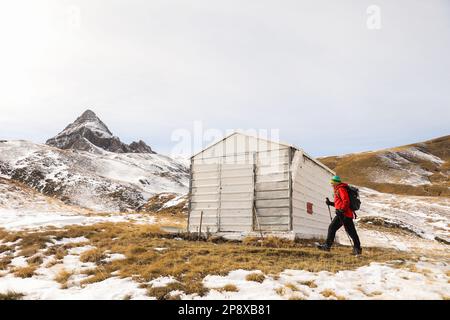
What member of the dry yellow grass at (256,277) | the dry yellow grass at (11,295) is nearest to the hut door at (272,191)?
the dry yellow grass at (256,277)

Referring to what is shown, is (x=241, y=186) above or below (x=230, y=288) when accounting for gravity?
above

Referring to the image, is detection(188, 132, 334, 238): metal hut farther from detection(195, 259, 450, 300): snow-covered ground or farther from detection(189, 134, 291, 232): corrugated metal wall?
detection(195, 259, 450, 300): snow-covered ground

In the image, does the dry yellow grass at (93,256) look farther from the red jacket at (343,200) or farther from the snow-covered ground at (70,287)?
the red jacket at (343,200)

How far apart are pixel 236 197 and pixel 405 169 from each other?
3534 inches

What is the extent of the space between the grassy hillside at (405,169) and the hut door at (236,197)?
6837 centimetres

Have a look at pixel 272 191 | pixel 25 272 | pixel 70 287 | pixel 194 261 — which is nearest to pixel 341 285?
pixel 194 261

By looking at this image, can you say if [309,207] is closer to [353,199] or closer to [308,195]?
[308,195]

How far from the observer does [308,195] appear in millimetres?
17625

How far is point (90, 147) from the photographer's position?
163 metres

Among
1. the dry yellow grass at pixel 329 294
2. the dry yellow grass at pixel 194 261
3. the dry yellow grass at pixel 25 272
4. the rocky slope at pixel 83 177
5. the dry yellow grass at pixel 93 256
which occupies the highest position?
the rocky slope at pixel 83 177

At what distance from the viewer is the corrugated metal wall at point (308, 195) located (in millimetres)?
15844

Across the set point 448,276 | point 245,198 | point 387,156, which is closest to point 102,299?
point 448,276

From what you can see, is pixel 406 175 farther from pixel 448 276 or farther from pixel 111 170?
pixel 448 276

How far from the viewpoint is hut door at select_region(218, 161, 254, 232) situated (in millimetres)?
16594
